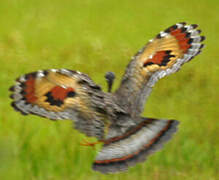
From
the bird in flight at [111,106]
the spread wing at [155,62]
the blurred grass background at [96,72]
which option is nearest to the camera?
the bird in flight at [111,106]

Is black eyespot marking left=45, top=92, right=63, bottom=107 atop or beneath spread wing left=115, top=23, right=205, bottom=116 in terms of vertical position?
beneath

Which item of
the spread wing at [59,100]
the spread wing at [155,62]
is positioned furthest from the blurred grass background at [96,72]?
the spread wing at [155,62]

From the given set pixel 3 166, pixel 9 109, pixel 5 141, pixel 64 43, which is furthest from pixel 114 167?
pixel 64 43

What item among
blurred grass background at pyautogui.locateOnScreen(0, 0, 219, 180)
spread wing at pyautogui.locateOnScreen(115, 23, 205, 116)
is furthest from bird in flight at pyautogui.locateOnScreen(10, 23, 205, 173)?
blurred grass background at pyautogui.locateOnScreen(0, 0, 219, 180)

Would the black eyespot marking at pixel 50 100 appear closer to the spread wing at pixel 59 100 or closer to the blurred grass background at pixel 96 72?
the spread wing at pixel 59 100

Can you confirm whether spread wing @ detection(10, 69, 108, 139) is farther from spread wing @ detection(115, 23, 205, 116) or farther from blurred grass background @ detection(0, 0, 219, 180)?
blurred grass background @ detection(0, 0, 219, 180)

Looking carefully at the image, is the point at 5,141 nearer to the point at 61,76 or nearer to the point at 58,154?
the point at 58,154

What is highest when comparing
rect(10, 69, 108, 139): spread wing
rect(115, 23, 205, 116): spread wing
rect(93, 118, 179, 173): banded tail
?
rect(115, 23, 205, 116): spread wing
